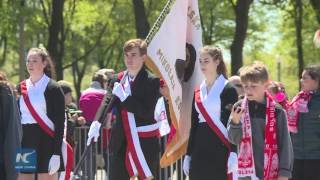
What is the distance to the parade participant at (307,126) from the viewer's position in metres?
8.77

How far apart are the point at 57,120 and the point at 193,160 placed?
172 cm

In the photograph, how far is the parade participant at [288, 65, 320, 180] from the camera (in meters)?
8.77

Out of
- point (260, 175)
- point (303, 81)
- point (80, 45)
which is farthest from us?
point (80, 45)

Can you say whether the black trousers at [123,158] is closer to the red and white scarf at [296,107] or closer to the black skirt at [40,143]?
the black skirt at [40,143]

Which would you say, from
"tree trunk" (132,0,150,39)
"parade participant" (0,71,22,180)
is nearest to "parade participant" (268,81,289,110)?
"parade participant" (0,71,22,180)

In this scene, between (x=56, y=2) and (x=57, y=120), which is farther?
(x=56, y=2)

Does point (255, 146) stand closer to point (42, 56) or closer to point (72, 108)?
point (42, 56)

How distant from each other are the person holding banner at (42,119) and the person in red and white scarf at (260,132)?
242cm

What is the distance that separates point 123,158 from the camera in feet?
24.1

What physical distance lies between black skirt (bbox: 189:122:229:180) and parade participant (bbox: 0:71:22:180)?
178 cm

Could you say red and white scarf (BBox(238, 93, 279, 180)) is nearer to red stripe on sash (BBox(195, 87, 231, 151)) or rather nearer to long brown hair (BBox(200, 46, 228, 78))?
red stripe on sash (BBox(195, 87, 231, 151))

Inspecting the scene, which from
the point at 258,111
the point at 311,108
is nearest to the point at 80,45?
the point at 311,108

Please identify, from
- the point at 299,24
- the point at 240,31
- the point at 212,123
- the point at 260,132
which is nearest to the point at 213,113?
the point at 212,123

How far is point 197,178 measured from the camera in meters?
6.68
